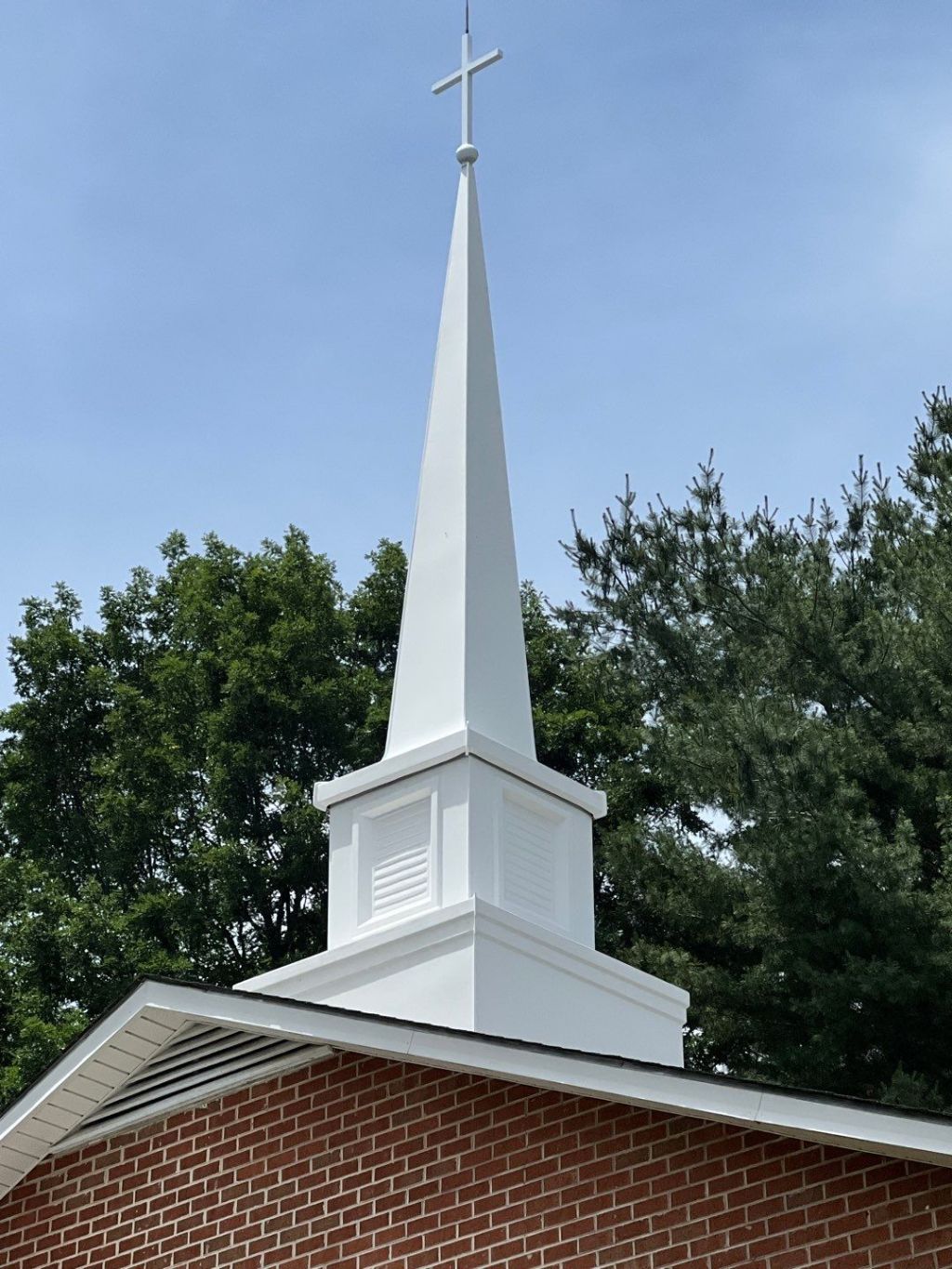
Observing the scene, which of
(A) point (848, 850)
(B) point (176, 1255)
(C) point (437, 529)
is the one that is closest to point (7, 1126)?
(B) point (176, 1255)

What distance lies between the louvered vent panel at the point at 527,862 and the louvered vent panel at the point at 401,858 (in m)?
0.54

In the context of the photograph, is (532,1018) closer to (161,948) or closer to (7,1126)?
(7,1126)

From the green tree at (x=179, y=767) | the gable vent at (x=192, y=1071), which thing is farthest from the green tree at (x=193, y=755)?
the gable vent at (x=192, y=1071)

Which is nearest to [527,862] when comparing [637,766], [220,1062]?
[220,1062]

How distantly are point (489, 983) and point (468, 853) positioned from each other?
93cm

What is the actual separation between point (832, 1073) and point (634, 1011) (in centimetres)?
616

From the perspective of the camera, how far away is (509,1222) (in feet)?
29.0

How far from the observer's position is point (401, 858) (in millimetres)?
13445

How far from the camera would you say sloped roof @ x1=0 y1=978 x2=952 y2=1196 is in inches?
337

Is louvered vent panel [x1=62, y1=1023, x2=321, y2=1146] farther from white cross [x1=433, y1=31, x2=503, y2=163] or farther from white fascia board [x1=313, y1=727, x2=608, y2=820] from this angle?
white cross [x1=433, y1=31, x2=503, y2=163]

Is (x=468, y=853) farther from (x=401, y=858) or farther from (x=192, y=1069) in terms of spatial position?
(x=192, y=1069)

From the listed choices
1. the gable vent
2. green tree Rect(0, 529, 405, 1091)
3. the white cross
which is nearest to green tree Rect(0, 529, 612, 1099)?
green tree Rect(0, 529, 405, 1091)

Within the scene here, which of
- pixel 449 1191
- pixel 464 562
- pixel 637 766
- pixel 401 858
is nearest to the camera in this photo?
pixel 449 1191

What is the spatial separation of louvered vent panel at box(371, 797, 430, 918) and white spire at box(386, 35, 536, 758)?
573 millimetres
